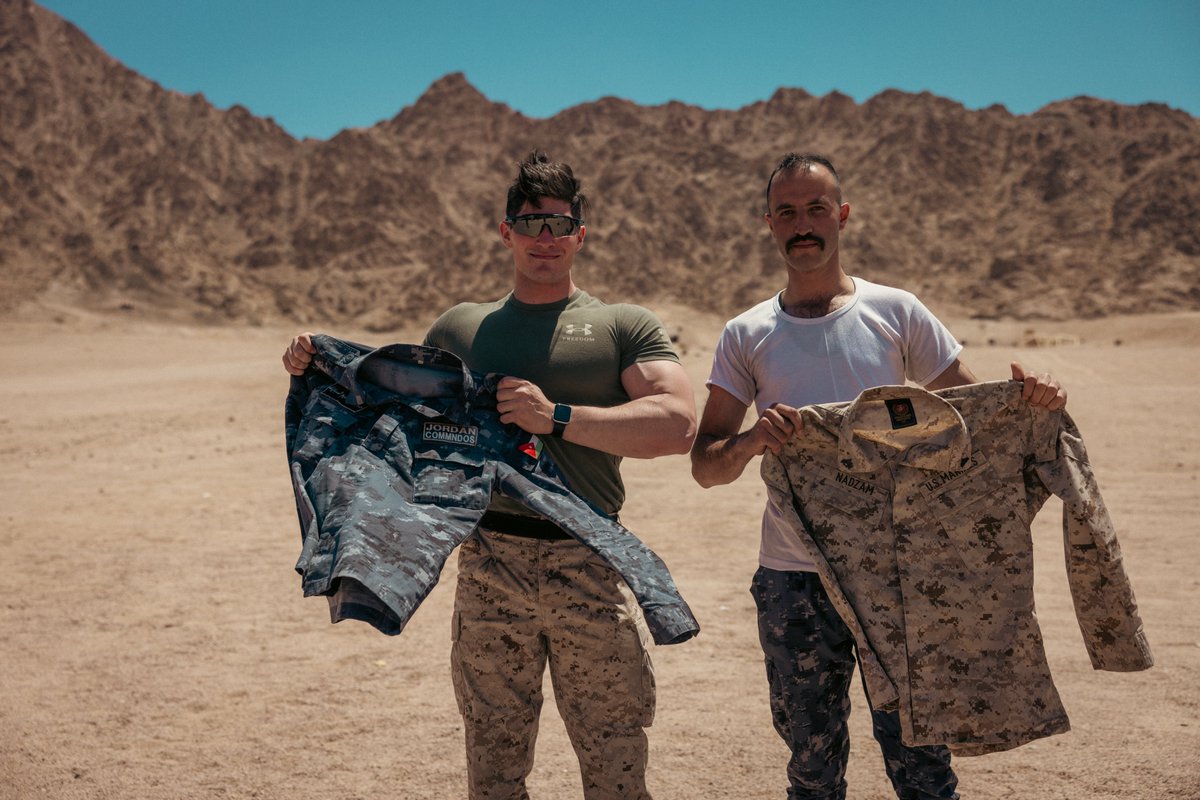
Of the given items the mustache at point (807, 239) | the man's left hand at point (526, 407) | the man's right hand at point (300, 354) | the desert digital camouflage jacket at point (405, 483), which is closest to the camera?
the desert digital camouflage jacket at point (405, 483)

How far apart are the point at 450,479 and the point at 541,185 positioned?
1086 millimetres

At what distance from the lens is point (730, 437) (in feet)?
10.4

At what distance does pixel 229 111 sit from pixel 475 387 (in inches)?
3169

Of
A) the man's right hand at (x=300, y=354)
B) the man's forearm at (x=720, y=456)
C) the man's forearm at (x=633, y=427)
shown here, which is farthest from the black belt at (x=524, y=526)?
the man's right hand at (x=300, y=354)

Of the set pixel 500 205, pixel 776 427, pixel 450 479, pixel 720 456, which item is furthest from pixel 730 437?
pixel 500 205

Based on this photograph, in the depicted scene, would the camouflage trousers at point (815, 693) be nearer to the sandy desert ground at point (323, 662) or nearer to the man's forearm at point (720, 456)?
the man's forearm at point (720, 456)

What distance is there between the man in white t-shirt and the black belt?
1.77 ft

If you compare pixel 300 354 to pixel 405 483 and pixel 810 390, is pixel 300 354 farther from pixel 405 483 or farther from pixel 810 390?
pixel 810 390

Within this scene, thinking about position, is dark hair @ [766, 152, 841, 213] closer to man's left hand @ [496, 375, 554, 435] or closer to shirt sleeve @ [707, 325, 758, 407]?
shirt sleeve @ [707, 325, 758, 407]

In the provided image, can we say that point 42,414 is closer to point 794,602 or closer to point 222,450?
point 222,450

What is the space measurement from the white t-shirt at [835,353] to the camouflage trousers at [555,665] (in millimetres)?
622

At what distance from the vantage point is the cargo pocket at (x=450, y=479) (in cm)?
299

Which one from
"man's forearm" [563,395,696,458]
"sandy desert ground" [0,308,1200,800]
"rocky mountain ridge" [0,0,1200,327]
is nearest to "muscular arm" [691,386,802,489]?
"man's forearm" [563,395,696,458]

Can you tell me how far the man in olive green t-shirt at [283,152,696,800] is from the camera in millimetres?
3068
